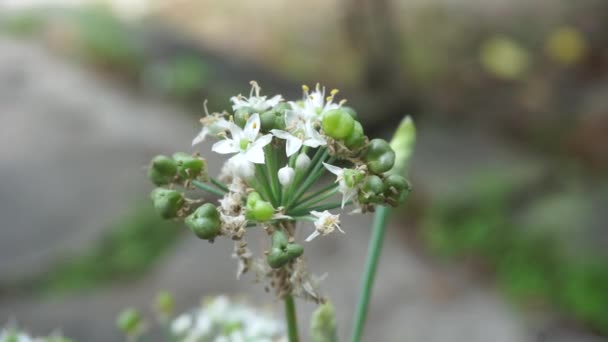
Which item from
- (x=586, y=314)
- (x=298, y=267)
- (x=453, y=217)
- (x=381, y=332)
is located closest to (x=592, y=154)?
(x=453, y=217)

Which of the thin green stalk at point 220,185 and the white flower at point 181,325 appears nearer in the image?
the thin green stalk at point 220,185

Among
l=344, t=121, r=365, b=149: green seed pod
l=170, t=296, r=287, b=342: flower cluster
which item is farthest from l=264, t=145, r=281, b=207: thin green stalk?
l=170, t=296, r=287, b=342: flower cluster

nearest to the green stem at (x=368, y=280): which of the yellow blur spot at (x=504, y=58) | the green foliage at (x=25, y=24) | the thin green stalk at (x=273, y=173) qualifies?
the thin green stalk at (x=273, y=173)

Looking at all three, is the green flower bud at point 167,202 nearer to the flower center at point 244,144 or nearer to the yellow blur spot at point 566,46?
the flower center at point 244,144

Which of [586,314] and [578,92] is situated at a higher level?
[578,92]

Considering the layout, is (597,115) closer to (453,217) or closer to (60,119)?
(453,217)

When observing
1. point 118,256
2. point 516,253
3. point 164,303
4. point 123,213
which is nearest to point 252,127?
point 164,303
